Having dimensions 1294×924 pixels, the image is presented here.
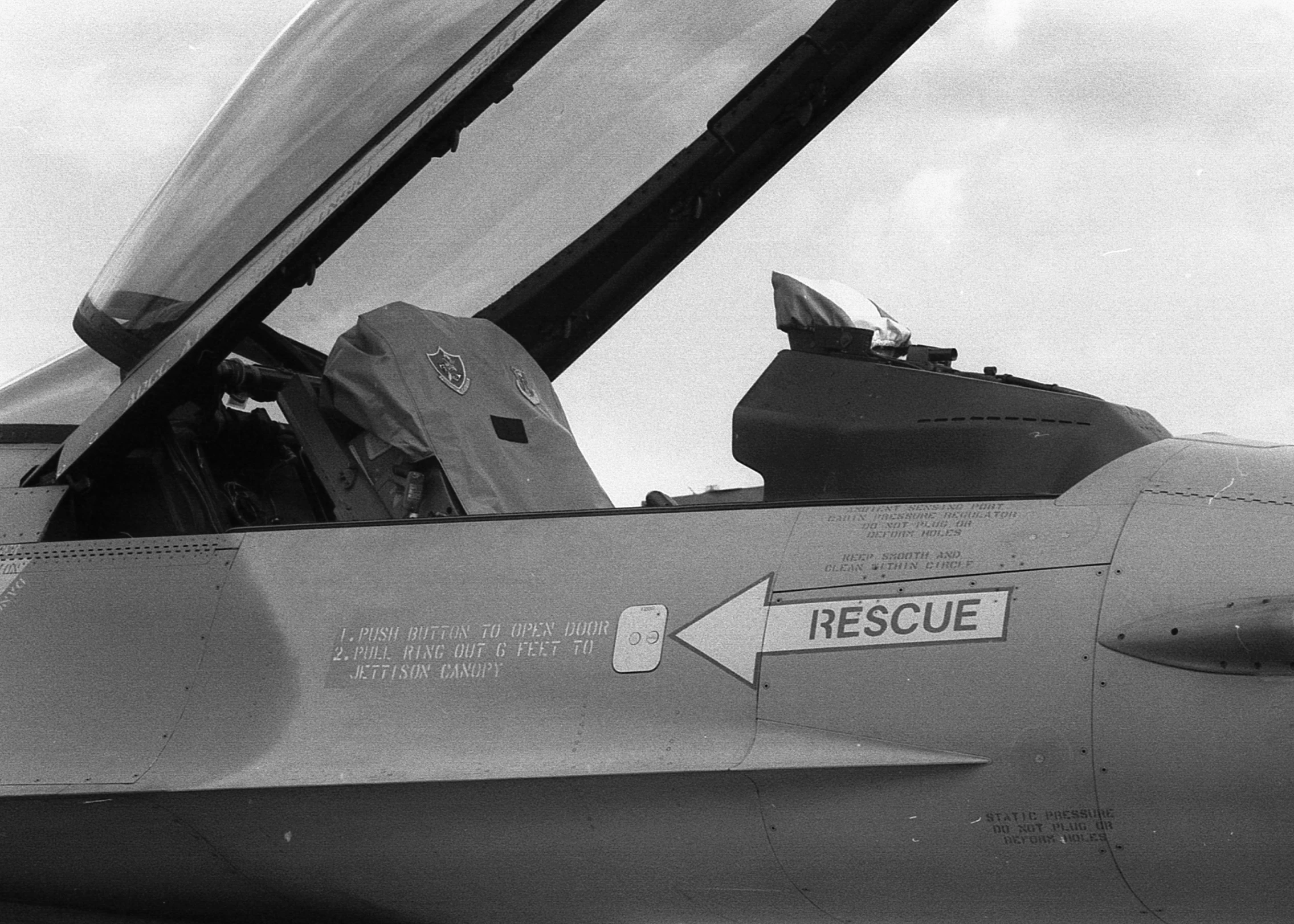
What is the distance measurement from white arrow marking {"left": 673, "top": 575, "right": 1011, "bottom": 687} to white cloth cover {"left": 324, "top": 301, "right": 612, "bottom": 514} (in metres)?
0.87

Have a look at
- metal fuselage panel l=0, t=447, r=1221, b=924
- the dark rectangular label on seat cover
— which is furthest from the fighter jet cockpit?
metal fuselage panel l=0, t=447, r=1221, b=924

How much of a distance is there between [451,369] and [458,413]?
175 millimetres

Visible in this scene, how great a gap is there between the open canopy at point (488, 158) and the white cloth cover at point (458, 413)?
266 mm

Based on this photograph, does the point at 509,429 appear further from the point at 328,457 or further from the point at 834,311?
the point at 834,311

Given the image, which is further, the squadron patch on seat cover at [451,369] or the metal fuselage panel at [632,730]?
the squadron patch on seat cover at [451,369]

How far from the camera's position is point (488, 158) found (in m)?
4.41

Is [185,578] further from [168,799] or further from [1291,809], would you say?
[1291,809]

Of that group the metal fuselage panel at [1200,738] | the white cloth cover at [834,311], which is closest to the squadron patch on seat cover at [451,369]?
the white cloth cover at [834,311]

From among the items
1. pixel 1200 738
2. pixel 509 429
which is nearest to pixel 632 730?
pixel 1200 738

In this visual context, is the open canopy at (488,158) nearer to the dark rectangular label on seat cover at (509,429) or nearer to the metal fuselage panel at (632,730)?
the dark rectangular label on seat cover at (509,429)

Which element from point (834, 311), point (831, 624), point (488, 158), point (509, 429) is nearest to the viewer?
point (831, 624)

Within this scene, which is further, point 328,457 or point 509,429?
point 509,429

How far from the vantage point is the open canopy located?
3893mm

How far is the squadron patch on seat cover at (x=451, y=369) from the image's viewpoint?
13.8 ft
